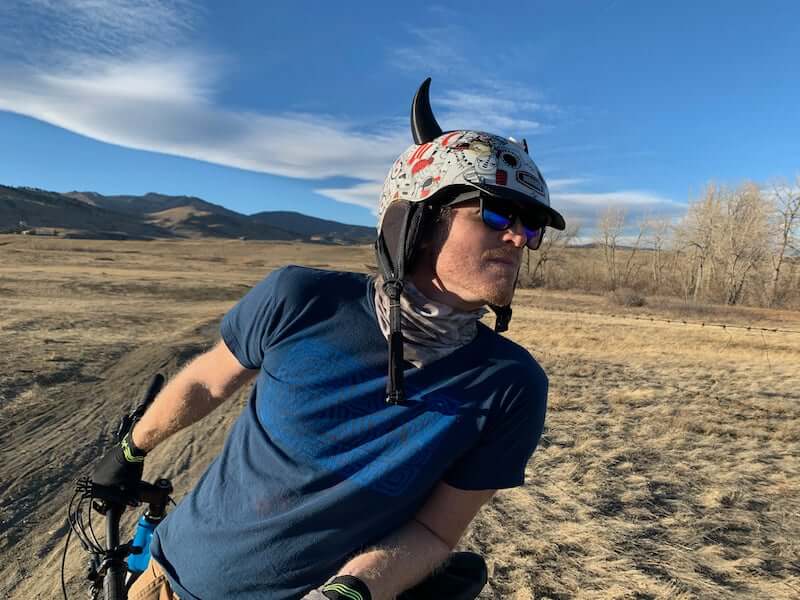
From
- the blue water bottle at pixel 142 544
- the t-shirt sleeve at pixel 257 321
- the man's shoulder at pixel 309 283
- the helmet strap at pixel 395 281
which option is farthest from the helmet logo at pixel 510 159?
the blue water bottle at pixel 142 544

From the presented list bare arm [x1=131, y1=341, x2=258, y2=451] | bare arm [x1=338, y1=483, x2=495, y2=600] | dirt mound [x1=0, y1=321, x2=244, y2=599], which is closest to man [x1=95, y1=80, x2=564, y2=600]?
bare arm [x1=338, y1=483, x2=495, y2=600]

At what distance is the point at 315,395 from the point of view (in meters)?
1.47

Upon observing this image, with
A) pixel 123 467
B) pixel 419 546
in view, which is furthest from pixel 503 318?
pixel 123 467

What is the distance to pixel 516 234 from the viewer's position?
1518 millimetres

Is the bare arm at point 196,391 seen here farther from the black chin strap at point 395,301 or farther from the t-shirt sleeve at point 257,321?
the black chin strap at point 395,301

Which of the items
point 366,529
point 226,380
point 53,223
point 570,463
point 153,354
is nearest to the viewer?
point 366,529

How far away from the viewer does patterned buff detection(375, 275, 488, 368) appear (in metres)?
1.51

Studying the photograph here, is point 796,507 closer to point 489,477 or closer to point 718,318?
point 489,477

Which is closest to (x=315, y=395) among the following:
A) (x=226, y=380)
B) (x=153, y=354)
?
(x=226, y=380)

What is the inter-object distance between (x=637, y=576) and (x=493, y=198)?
3.83m

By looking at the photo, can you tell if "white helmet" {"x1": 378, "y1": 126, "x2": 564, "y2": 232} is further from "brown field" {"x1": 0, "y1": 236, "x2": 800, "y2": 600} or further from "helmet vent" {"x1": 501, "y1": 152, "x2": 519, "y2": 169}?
"brown field" {"x1": 0, "y1": 236, "x2": 800, "y2": 600}

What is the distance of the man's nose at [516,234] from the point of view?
151 cm

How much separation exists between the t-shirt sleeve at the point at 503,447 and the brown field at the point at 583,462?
2900mm

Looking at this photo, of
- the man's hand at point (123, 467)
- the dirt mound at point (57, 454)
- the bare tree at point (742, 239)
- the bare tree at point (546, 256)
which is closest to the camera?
the man's hand at point (123, 467)
